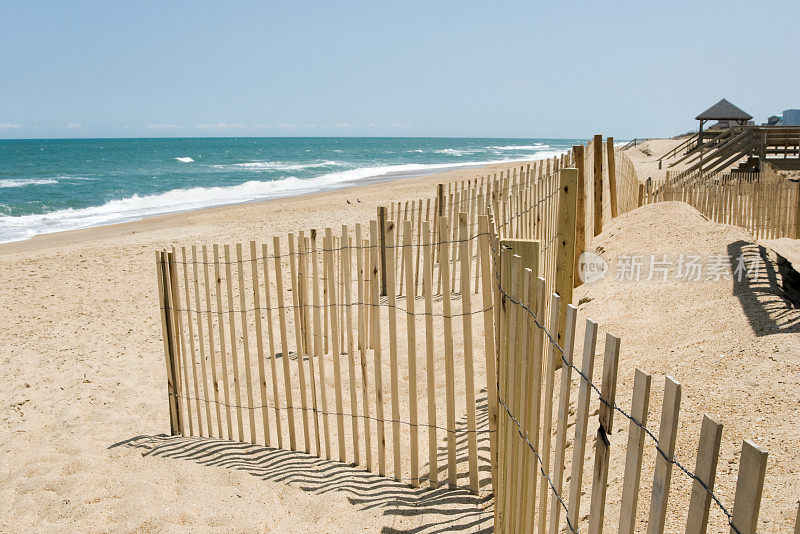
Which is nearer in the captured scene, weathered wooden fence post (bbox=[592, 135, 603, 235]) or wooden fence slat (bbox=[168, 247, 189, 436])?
wooden fence slat (bbox=[168, 247, 189, 436])

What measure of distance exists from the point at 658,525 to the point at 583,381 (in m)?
0.37

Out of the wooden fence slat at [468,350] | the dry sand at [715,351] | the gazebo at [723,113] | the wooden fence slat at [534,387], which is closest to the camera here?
the wooden fence slat at [534,387]

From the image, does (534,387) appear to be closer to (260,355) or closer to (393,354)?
(393,354)

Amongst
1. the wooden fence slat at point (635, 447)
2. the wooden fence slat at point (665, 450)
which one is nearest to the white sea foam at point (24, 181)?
the wooden fence slat at point (635, 447)

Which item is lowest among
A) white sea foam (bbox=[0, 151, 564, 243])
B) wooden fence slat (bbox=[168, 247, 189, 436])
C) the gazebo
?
white sea foam (bbox=[0, 151, 564, 243])

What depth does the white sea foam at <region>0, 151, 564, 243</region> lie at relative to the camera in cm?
1845

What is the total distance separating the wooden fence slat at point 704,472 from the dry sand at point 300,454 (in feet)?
4.23

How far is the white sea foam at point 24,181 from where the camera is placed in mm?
31970

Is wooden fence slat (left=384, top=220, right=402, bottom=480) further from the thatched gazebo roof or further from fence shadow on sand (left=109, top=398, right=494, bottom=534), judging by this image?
the thatched gazebo roof

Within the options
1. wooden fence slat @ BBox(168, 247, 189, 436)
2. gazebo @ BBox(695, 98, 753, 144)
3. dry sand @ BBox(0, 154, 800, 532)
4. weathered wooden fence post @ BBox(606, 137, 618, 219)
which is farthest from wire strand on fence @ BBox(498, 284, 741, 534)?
gazebo @ BBox(695, 98, 753, 144)

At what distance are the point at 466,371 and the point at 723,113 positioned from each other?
107 feet

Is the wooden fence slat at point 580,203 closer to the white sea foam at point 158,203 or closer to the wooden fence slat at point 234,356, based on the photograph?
the wooden fence slat at point 234,356

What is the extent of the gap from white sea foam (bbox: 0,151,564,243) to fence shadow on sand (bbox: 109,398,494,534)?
14939 mm

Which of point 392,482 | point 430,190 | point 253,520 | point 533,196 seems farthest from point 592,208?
point 430,190
